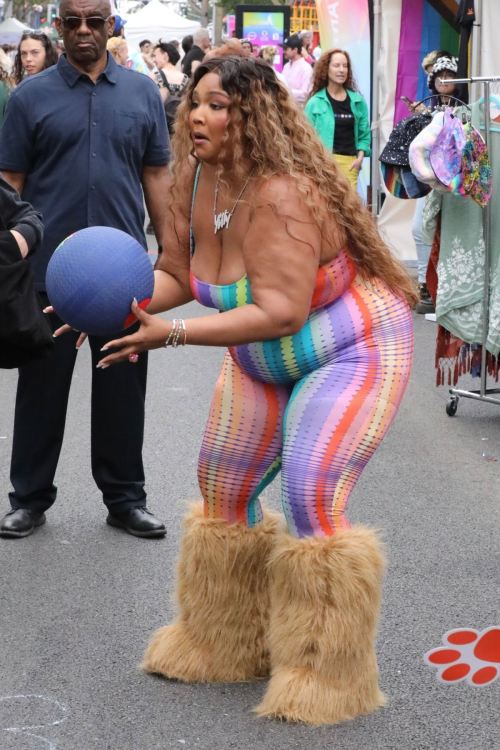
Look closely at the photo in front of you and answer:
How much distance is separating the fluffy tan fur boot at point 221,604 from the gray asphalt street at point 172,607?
61mm

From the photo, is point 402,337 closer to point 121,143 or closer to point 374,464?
point 121,143

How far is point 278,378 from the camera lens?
3.12 metres

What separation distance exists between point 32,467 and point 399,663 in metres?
1.88

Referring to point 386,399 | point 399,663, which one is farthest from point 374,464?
point 386,399

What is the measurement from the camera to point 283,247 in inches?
111

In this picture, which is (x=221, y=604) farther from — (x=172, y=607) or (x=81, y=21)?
(x=81, y=21)

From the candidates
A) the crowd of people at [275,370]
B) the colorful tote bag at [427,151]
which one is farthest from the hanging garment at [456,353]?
the crowd of people at [275,370]

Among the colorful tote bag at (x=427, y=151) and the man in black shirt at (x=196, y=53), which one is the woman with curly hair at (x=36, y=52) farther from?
the man in black shirt at (x=196, y=53)

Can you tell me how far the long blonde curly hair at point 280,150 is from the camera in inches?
113

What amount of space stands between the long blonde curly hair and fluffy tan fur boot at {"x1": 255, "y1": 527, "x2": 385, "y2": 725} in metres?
0.80

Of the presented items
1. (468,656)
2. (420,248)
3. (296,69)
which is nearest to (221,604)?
(468,656)

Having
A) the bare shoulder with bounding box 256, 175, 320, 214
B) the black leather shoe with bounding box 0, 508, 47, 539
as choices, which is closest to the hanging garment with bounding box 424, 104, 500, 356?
the black leather shoe with bounding box 0, 508, 47, 539

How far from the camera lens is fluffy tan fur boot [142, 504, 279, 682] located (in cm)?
323

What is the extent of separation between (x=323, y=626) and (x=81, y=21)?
98.9 inches
